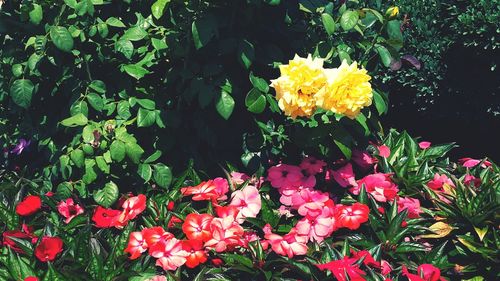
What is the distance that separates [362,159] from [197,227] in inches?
35.7

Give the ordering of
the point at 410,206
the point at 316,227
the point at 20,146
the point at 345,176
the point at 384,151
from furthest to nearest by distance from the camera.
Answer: the point at 20,146, the point at 384,151, the point at 345,176, the point at 410,206, the point at 316,227

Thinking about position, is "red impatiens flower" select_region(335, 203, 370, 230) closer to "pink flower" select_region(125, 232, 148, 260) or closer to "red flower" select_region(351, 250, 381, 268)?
"red flower" select_region(351, 250, 381, 268)

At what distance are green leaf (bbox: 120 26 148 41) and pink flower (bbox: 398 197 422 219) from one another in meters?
1.30

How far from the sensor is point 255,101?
263cm

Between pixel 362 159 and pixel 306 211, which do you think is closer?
pixel 306 211

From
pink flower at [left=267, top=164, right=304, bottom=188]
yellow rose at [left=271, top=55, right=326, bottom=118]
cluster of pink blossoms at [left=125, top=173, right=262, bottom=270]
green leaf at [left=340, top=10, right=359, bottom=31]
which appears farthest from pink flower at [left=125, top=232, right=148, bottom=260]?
green leaf at [left=340, top=10, right=359, bottom=31]

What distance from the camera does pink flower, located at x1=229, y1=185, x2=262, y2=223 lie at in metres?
2.60

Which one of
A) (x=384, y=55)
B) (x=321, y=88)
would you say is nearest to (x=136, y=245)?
(x=321, y=88)

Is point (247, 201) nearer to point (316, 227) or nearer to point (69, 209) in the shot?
point (316, 227)

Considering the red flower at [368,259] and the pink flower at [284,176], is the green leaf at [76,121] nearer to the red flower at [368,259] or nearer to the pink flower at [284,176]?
the pink flower at [284,176]

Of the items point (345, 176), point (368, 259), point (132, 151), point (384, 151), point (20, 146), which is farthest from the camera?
point (20, 146)

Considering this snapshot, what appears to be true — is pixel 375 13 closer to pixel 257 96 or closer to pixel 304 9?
pixel 304 9

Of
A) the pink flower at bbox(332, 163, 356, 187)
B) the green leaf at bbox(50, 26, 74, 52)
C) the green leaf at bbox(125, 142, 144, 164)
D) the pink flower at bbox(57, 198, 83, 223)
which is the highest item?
the green leaf at bbox(50, 26, 74, 52)

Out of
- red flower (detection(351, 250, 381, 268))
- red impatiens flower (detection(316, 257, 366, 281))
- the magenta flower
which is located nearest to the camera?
red impatiens flower (detection(316, 257, 366, 281))
